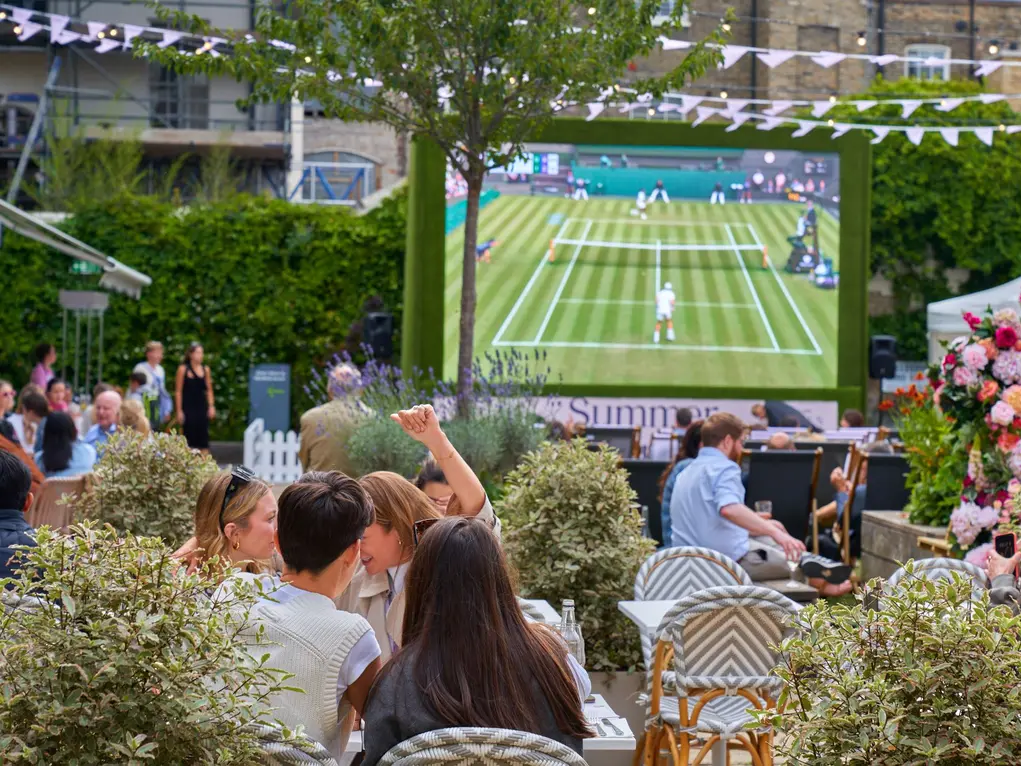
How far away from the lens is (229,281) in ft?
57.4

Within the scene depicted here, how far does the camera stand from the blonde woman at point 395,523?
3.46 meters

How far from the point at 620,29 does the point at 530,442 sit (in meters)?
2.57

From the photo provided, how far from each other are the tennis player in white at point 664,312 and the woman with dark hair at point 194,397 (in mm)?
4970

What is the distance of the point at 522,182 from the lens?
Result: 15078 mm

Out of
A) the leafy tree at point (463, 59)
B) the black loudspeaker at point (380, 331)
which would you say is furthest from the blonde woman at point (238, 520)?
the black loudspeaker at point (380, 331)

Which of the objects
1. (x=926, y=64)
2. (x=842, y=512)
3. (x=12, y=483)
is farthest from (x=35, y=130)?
(x=12, y=483)

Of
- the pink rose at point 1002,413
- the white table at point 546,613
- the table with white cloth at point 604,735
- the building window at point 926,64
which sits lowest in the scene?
the table with white cloth at point 604,735

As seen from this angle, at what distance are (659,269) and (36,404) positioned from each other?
8.35 metres

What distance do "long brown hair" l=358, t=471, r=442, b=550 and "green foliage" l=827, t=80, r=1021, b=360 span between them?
17191mm

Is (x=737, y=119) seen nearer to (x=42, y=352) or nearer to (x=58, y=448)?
(x=42, y=352)

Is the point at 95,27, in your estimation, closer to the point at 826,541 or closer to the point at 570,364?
the point at 570,364

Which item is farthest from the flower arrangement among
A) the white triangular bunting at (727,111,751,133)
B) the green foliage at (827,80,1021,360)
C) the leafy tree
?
the green foliage at (827,80,1021,360)

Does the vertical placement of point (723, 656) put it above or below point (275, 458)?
above

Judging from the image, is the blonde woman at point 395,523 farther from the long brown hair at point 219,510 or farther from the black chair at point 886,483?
the black chair at point 886,483
